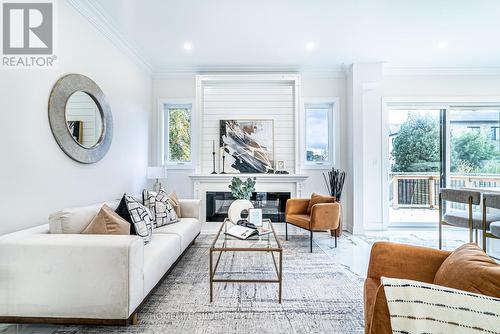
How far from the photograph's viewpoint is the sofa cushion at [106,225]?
2006mm

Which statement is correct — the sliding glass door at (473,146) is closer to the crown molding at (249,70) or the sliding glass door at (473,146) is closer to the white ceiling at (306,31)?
the white ceiling at (306,31)

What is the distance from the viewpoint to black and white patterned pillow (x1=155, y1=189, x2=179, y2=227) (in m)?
3.15

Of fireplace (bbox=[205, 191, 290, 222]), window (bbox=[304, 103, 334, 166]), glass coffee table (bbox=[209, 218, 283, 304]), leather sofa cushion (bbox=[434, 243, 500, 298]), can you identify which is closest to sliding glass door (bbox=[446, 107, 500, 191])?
window (bbox=[304, 103, 334, 166])

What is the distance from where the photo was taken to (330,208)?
3.54m

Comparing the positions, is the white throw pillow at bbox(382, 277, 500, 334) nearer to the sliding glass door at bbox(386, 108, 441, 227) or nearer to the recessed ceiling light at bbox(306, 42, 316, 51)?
the recessed ceiling light at bbox(306, 42, 316, 51)

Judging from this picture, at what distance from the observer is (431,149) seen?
475 centimetres

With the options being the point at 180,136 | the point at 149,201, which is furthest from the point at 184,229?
the point at 180,136

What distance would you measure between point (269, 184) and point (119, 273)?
3.09 meters

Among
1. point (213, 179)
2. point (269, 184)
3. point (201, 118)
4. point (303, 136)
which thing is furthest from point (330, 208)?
point (201, 118)

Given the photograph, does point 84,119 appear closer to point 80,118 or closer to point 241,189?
point 80,118

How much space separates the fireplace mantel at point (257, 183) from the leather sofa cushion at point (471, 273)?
319cm

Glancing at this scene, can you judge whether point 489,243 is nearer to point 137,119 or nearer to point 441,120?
point 441,120

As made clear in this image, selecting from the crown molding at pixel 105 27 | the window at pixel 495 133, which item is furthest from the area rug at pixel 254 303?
the window at pixel 495 133

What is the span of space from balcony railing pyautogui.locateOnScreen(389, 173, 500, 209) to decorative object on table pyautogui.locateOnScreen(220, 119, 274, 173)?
2.35 metres
